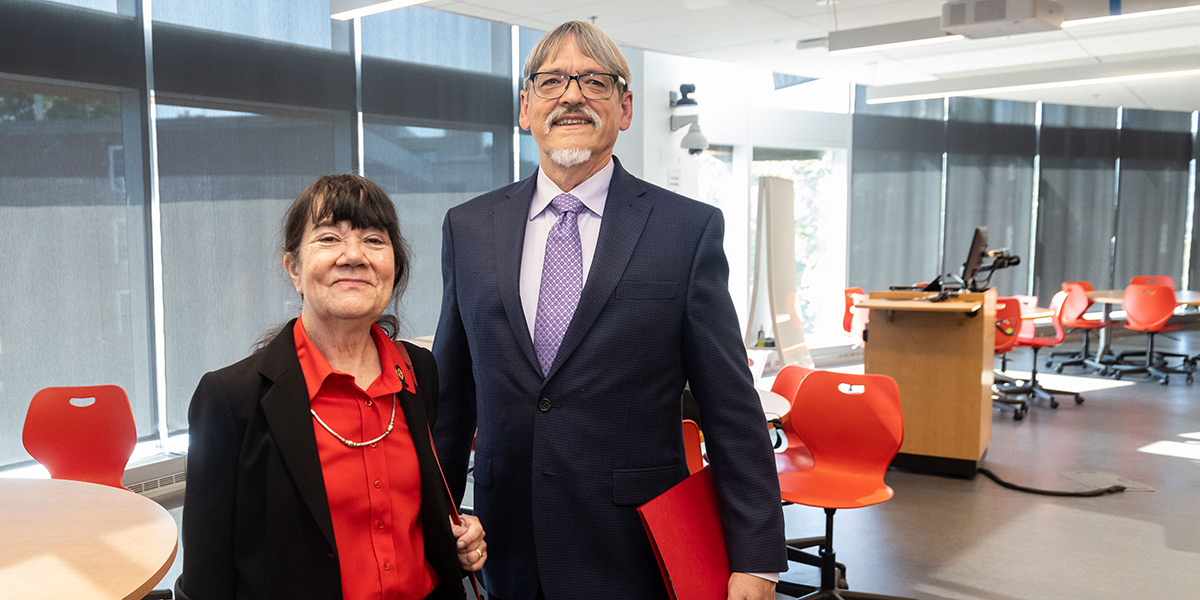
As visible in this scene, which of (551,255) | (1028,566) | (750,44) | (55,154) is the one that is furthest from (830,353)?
(551,255)

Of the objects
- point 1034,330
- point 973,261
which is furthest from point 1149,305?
point 973,261

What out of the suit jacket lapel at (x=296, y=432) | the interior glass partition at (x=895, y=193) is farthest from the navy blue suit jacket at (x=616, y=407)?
the interior glass partition at (x=895, y=193)

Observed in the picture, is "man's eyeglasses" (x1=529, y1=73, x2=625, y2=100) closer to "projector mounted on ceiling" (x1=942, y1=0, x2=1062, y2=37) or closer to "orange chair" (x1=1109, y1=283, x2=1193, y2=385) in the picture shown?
"projector mounted on ceiling" (x1=942, y1=0, x2=1062, y2=37)

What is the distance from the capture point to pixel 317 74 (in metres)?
5.74

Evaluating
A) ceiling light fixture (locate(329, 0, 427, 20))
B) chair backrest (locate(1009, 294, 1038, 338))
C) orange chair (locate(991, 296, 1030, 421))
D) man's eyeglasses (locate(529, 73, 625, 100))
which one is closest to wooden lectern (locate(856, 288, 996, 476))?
orange chair (locate(991, 296, 1030, 421))

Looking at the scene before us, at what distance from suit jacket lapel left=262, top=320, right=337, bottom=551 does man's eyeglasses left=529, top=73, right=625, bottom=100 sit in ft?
2.18

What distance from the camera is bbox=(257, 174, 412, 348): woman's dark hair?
1366 millimetres

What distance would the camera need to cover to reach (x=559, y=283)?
153 cm

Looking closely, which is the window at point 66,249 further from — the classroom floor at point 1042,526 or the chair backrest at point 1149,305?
the chair backrest at point 1149,305

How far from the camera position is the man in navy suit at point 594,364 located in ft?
4.85

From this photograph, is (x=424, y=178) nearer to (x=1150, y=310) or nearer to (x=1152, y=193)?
(x=1150, y=310)

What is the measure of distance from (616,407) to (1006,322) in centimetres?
673

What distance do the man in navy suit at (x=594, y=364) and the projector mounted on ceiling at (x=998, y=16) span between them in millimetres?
4472

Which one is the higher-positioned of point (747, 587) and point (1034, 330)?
point (747, 587)
